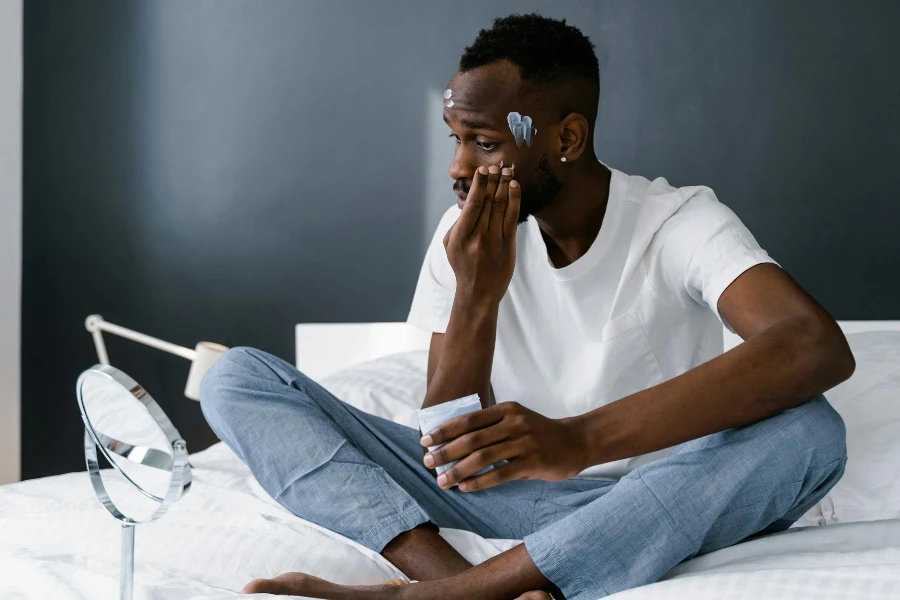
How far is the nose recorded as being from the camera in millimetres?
1384

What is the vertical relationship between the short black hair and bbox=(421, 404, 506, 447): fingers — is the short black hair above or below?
above

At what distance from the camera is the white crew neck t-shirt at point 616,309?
1.34m

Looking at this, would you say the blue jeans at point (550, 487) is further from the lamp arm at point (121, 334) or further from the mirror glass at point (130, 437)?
→ the lamp arm at point (121, 334)

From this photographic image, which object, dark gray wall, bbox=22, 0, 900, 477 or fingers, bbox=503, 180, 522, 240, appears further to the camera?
dark gray wall, bbox=22, 0, 900, 477

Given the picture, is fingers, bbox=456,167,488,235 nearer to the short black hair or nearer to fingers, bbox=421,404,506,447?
the short black hair

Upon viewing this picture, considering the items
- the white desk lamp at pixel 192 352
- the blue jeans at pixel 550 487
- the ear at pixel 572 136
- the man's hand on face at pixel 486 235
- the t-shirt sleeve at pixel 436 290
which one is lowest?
the white desk lamp at pixel 192 352

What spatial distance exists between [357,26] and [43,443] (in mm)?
1507

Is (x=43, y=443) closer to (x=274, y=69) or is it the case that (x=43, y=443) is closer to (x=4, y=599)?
(x=274, y=69)

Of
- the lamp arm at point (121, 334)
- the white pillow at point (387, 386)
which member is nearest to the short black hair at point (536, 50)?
the white pillow at point (387, 386)

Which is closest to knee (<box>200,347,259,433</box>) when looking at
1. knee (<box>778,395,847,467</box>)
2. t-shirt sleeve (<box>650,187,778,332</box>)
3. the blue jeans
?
the blue jeans

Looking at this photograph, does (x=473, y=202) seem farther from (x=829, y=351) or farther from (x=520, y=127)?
(x=829, y=351)

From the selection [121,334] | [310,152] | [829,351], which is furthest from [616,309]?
[121,334]

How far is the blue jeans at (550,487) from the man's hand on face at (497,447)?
0.07 m

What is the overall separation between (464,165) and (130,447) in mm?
849
